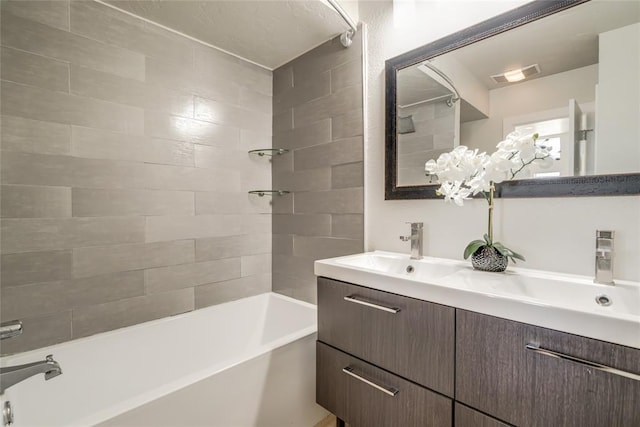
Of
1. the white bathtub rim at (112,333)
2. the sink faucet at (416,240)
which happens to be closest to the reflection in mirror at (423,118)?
the sink faucet at (416,240)

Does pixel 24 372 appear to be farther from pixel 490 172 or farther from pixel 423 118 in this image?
pixel 423 118

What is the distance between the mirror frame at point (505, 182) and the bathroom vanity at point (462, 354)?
329 millimetres

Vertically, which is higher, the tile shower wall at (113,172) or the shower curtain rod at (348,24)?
the shower curtain rod at (348,24)

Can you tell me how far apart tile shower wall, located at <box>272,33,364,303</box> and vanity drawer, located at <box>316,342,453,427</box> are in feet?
2.27

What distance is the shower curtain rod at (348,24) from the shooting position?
156 cm

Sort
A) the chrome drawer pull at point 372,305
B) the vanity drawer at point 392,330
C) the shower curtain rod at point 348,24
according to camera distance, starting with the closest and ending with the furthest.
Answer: the vanity drawer at point 392,330 < the chrome drawer pull at point 372,305 < the shower curtain rod at point 348,24

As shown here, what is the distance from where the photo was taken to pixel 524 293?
1.07m

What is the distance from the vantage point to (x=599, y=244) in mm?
968

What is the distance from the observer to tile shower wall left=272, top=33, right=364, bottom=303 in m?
1.76

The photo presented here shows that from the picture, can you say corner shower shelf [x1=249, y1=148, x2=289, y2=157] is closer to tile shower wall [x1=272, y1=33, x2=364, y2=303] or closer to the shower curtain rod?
tile shower wall [x1=272, y1=33, x2=364, y2=303]

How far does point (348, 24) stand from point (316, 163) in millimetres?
848

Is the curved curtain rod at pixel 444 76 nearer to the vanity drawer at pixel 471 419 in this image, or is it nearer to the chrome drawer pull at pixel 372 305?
the chrome drawer pull at pixel 372 305

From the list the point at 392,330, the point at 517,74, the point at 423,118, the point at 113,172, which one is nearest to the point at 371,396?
the point at 392,330

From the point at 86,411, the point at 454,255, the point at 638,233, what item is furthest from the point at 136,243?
the point at 638,233
